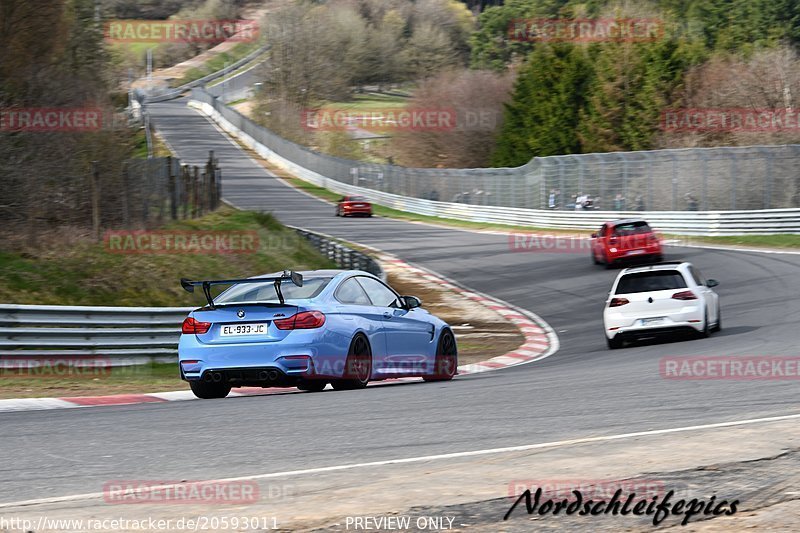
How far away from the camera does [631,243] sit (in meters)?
32.0

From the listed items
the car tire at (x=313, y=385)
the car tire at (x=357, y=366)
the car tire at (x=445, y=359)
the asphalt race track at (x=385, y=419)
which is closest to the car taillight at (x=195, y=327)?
the asphalt race track at (x=385, y=419)

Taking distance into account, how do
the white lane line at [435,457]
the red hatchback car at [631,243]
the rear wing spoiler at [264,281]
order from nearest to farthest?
the white lane line at [435,457]
the rear wing spoiler at [264,281]
the red hatchback car at [631,243]

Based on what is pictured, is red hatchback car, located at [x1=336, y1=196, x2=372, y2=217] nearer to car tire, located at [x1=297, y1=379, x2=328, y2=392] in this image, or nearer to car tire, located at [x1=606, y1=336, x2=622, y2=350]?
car tire, located at [x1=606, y1=336, x2=622, y2=350]

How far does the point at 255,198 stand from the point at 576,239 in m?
29.3

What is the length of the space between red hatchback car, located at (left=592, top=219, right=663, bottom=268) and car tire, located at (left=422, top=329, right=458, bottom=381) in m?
18.8

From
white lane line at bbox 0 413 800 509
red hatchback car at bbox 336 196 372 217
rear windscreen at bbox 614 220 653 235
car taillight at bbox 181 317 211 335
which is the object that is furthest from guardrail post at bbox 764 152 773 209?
white lane line at bbox 0 413 800 509

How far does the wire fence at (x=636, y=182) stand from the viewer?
39188 millimetres

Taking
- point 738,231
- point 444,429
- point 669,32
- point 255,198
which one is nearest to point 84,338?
point 444,429

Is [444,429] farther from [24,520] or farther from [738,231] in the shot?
[738,231]

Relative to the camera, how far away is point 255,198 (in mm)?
67812

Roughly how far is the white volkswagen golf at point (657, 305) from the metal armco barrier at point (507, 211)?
21.3 m

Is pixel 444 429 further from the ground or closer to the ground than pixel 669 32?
closer to the ground

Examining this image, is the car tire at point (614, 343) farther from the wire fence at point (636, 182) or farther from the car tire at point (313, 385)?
the wire fence at point (636, 182)

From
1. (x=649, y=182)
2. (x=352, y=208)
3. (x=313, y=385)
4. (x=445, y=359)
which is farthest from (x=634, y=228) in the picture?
(x=352, y=208)
